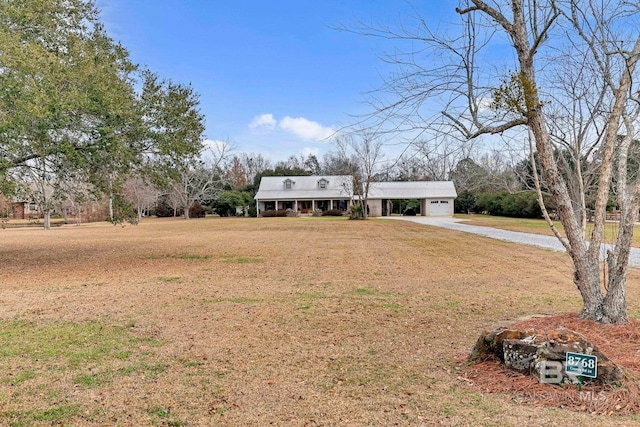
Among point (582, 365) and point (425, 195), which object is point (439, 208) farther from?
point (582, 365)

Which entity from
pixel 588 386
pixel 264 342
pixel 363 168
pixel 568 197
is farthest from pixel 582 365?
pixel 363 168

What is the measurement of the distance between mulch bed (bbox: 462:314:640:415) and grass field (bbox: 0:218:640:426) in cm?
12

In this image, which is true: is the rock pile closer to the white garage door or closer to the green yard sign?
the green yard sign

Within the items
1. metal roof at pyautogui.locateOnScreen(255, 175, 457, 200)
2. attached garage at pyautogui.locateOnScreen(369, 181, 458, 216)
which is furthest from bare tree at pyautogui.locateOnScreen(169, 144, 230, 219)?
attached garage at pyautogui.locateOnScreen(369, 181, 458, 216)

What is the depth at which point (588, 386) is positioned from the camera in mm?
3297

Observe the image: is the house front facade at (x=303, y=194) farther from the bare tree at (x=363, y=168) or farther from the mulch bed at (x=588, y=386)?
the mulch bed at (x=588, y=386)

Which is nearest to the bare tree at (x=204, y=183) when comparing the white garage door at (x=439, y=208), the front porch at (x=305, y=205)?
the front porch at (x=305, y=205)

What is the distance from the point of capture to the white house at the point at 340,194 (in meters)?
48.1

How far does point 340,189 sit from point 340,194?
2.78ft

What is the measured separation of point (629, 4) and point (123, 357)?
21.4ft

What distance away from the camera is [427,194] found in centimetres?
4822

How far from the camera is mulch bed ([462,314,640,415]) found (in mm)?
3092

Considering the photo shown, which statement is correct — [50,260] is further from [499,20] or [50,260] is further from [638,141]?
[638,141]

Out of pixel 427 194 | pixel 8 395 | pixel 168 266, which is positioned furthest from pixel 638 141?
pixel 427 194
